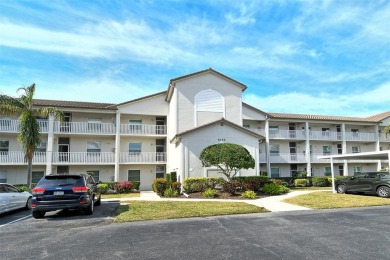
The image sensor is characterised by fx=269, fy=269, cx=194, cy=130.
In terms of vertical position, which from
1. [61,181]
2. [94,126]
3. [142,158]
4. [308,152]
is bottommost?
[61,181]

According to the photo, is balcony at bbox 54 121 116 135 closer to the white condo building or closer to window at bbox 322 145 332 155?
the white condo building

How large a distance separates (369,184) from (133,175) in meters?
19.3

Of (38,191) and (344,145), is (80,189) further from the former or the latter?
(344,145)

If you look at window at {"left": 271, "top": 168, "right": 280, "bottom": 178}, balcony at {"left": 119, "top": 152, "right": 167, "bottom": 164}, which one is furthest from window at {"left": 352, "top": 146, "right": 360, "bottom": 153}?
balcony at {"left": 119, "top": 152, "right": 167, "bottom": 164}

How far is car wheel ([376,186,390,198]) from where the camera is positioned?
1577cm

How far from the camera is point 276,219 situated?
31.5ft

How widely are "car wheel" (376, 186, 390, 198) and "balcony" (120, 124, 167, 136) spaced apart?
57.4ft

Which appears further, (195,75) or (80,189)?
(195,75)

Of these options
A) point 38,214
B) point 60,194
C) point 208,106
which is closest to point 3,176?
point 38,214

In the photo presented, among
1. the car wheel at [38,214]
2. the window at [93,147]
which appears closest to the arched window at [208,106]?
the window at [93,147]

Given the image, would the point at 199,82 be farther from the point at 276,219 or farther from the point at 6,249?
the point at 6,249

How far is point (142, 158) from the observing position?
25.2 meters

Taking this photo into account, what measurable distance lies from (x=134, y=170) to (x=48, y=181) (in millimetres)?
16038

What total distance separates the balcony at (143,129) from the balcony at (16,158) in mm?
6994
